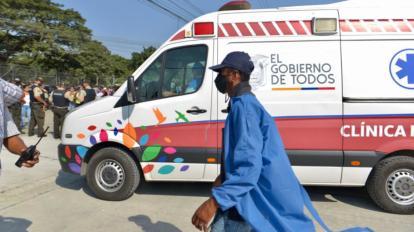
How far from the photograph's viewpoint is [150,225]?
495 centimetres

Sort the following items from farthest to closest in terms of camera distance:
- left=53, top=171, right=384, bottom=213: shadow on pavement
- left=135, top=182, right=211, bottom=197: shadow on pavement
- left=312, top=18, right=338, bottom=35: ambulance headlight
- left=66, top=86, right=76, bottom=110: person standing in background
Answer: left=66, top=86, right=76, bottom=110: person standing in background < left=135, top=182, right=211, bottom=197: shadow on pavement < left=53, top=171, right=384, bottom=213: shadow on pavement < left=312, top=18, right=338, bottom=35: ambulance headlight

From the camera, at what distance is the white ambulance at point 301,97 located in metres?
5.21

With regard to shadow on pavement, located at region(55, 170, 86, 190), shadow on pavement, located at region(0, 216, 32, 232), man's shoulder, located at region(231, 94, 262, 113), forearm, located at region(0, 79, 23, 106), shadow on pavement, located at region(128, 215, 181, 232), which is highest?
forearm, located at region(0, 79, 23, 106)

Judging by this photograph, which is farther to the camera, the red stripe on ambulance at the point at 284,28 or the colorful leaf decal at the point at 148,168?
the colorful leaf decal at the point at 148,168

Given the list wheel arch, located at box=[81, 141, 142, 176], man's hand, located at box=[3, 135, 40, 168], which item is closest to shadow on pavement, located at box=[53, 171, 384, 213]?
wheel arch, located at box=[81, 141, 142, 176]

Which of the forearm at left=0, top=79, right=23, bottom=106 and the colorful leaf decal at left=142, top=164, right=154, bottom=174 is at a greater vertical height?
the forearm at left=0, top=79, right=23, bottom=106

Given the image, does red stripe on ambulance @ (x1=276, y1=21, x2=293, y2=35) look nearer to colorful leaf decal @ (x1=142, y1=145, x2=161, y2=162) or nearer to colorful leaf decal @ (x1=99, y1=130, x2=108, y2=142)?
colorful leaf decal @ (x1=142, y1=145, x2=161, y2=162)

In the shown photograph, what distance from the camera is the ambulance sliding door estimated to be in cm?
528

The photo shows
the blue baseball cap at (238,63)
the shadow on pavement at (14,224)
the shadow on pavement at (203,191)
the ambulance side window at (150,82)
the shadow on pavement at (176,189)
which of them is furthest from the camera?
the shadow on pavement at (176,189)

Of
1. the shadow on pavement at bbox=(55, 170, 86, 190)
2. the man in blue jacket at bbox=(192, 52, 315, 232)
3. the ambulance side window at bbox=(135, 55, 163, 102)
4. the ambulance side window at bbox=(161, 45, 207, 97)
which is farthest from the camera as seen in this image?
the shadow on pavement at bbox=(55, 170, 86, 190)

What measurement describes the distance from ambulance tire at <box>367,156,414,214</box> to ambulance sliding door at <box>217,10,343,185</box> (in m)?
0.51

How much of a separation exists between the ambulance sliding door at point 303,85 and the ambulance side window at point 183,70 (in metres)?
0.45

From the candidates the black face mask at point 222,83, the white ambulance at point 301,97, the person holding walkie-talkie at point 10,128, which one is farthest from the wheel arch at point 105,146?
the black face mask at point 222,83

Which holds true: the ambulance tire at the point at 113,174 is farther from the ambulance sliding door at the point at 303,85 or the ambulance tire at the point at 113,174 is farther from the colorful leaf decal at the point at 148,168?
the ambulance sliding door at the point at 303,85
